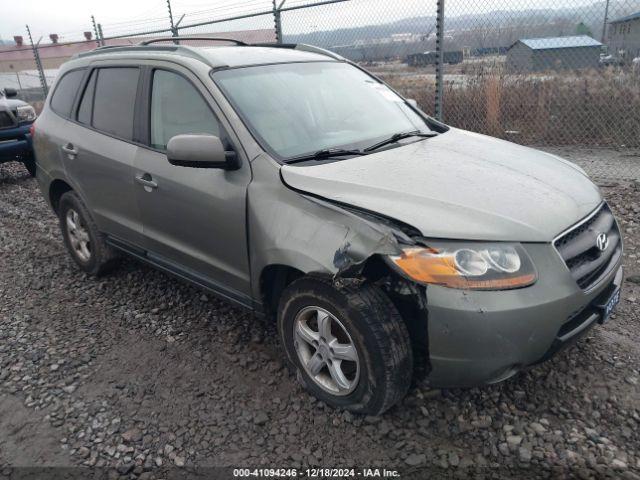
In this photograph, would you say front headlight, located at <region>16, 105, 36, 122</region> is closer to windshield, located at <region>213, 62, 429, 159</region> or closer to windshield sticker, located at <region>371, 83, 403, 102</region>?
windshield, located at <region>213, 62, 429, 159</region>

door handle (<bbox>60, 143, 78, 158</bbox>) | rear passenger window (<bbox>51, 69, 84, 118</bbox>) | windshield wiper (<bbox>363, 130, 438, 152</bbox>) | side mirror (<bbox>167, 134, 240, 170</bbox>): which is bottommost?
door handle (<bbox>60, 143, 78, 158</bbox>)

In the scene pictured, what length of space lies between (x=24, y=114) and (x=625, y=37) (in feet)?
30.5

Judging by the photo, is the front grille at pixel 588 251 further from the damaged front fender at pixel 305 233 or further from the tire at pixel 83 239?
the tire at pixel 83 239

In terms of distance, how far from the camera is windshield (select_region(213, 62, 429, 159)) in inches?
114

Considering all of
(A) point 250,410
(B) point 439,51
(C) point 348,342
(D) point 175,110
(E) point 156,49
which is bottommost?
(A) point 250,410

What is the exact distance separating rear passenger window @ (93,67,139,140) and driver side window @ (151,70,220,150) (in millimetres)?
255

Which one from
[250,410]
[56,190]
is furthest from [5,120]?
[250,410]

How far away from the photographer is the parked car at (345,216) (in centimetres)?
218

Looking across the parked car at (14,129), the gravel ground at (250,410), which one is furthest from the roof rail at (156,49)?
the parked car at (14,129)

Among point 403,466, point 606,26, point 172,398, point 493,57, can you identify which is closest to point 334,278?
point 403,466

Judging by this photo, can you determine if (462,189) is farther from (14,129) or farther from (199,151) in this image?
(14,129)

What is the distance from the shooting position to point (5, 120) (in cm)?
780

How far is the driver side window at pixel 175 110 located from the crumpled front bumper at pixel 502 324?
1.66 meters

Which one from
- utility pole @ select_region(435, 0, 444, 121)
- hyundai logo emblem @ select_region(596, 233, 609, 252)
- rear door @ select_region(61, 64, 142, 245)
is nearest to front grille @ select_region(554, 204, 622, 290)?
hyundai logo emblem @ select_region(596, 233, 609, 252)
